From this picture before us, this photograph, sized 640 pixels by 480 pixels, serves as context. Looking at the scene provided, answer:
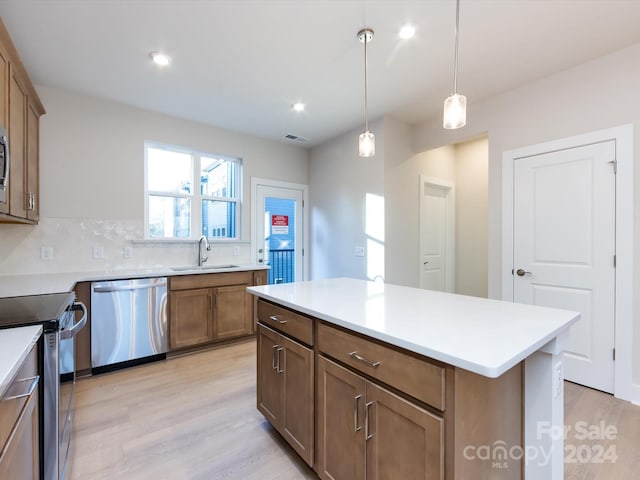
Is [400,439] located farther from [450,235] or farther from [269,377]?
[450,235]

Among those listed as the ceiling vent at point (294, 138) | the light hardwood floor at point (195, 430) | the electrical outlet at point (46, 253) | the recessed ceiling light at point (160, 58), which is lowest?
the light hardwood floor at point (195, 430)

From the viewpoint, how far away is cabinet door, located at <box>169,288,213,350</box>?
3.11 m

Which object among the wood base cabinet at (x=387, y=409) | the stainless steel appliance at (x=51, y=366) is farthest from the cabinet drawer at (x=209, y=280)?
the wood base cabinet at (x=387, y=409)

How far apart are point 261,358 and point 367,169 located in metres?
2.69

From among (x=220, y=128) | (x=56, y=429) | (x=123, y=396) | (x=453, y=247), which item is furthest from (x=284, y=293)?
(x=453, y=247)

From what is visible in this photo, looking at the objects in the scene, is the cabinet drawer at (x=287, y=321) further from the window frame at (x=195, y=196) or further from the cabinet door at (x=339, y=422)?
the window frame at (x=195, y=196)

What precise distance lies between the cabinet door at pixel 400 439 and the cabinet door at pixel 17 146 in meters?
2.56

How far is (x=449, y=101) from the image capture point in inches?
61.3

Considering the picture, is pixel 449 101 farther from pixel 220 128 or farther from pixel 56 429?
pixel 220 128

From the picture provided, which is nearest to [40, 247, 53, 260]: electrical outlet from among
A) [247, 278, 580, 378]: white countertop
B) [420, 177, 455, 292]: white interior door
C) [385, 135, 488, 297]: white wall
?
[247, 278, 580, 378]: white countertop

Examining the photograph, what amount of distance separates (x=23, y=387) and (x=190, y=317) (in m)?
2.24

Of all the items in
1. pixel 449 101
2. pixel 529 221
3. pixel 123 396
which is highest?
pixel 449 101

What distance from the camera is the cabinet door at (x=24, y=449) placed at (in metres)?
0.86

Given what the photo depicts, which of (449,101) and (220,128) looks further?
(220,128)
